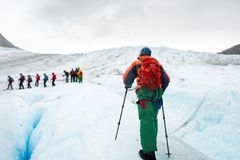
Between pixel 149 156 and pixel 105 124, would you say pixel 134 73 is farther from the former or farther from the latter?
pixel 105 124

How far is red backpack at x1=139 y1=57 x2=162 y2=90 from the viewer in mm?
4688

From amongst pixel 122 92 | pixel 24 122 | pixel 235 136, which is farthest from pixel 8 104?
pixel 122 92

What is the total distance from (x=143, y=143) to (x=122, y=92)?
16.1m

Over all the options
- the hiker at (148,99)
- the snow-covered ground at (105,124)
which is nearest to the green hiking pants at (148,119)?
the hiker at (148,99)

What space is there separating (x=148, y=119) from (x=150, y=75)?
0.76m

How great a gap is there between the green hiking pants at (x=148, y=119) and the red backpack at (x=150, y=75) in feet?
0.40

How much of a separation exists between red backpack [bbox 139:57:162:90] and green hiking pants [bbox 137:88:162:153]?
12cm

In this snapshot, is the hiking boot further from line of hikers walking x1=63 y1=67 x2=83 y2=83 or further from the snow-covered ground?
line of hikers walking x1=63 y1=67 x2=83 y2=83

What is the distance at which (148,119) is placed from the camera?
184 inches

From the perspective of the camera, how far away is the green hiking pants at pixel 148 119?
457 centimetres

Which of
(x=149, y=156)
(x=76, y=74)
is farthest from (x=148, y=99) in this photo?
(x=76, y=74)

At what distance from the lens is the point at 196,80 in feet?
70.8

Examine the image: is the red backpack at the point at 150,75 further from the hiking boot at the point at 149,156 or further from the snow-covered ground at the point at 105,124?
the snow-covered ground at the point at 105,124

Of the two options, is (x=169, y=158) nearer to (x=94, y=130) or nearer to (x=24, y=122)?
(x=94, y=130)
